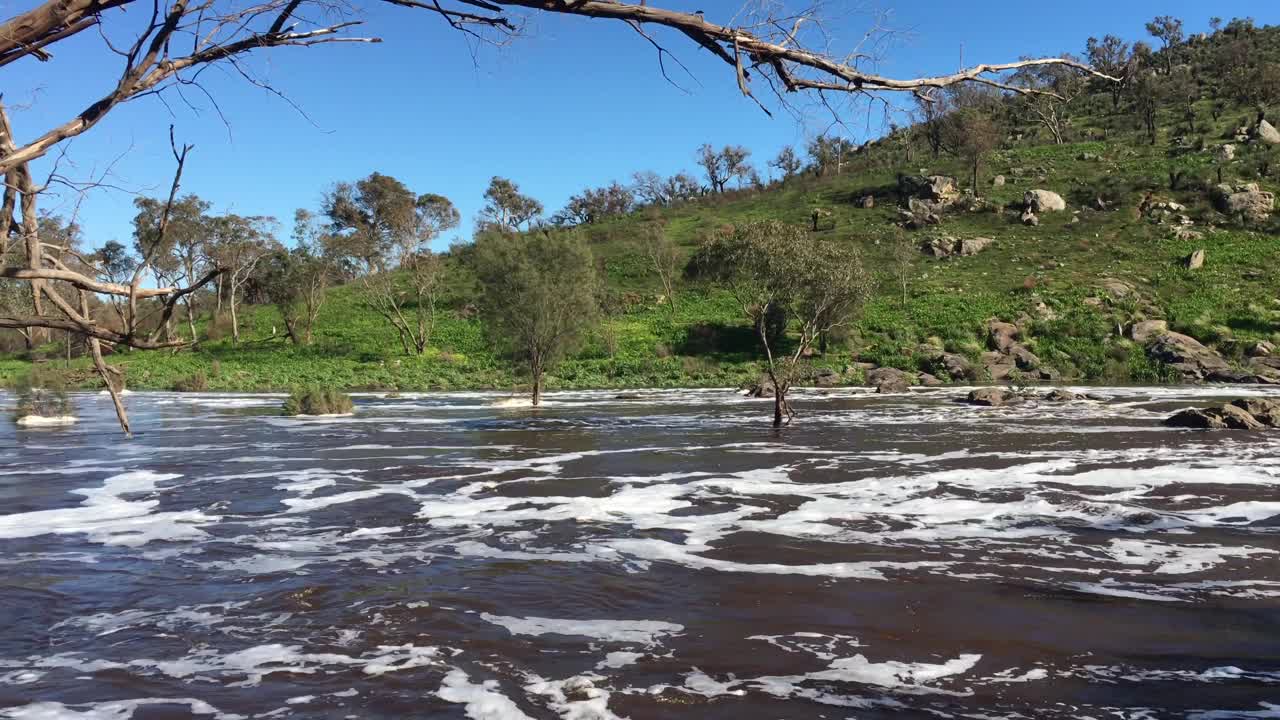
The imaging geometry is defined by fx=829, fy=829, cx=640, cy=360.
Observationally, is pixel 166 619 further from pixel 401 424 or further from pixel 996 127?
pixel 996 127

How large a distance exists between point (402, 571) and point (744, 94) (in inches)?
286

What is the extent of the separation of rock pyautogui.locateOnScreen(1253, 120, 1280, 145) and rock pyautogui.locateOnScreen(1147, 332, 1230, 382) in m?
41.3

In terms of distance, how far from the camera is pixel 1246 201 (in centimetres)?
6253

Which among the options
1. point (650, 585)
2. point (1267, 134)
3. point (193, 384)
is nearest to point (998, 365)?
point (650, 585)

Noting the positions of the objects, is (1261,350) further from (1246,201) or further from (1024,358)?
(1246,201)

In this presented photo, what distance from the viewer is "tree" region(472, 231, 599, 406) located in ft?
103

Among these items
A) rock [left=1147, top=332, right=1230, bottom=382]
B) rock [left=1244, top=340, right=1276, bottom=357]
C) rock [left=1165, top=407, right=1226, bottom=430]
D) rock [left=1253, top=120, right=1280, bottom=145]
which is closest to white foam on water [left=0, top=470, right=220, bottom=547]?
rock [left=1165, top=407, right=1226, bottom=430]

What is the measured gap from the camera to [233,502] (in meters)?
13.2

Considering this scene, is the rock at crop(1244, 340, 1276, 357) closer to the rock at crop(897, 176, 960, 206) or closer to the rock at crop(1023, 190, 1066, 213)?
the rock at crop(1023, 190, 1066, 213)

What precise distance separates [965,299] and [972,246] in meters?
12.9

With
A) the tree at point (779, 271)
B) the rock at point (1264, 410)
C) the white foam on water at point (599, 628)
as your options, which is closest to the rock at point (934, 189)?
the rock at point (1264, 410)

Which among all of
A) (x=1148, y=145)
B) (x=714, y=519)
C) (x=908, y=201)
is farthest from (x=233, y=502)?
(x=1148, y=145)

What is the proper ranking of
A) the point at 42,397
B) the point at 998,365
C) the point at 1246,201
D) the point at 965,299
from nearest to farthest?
1. the point at 42,397
2. the point at 998,365
3. the point at 965,299
4. the point at 1246,201

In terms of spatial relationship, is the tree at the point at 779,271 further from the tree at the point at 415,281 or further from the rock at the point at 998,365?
the tree at the point at 415,281
